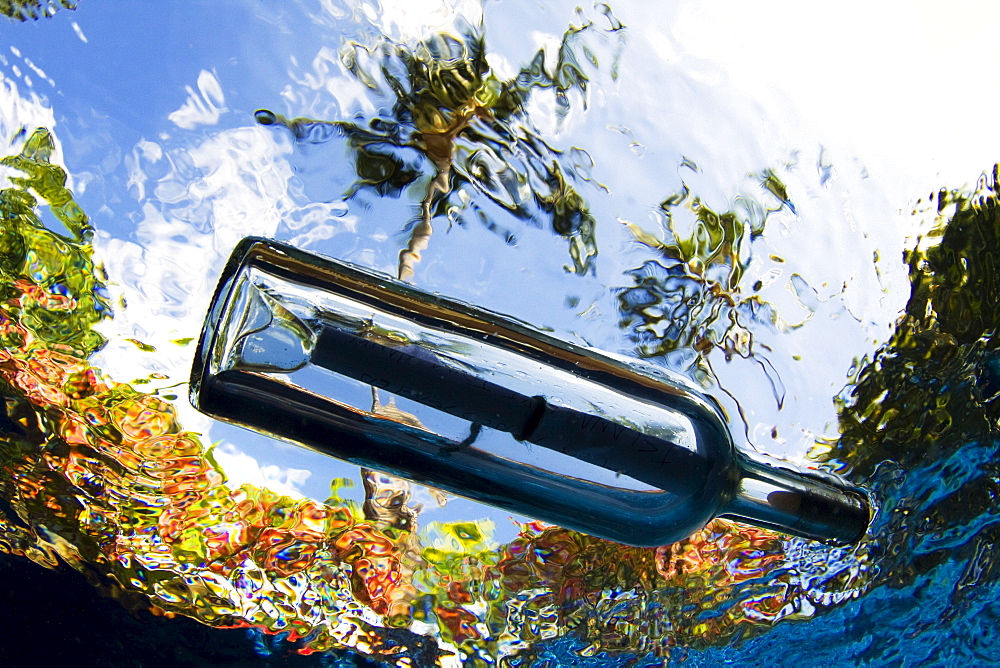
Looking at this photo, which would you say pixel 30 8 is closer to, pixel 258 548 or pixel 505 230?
pixel 505 230

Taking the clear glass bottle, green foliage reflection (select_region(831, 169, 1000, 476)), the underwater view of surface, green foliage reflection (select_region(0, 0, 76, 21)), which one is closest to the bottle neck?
the clear glass bottle

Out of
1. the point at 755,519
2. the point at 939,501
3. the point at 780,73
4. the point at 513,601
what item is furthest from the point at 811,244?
the point at 513,601

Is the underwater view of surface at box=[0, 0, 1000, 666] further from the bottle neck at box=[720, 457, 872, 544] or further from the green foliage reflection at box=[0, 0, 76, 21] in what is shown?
the bottle neck at box=[720, 457, 872, 544]

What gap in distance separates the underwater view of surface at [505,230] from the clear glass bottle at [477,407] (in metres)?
0.27

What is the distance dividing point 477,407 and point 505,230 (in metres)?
0.40

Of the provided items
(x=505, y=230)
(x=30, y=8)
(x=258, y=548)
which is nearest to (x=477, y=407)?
(x=505, y=230)

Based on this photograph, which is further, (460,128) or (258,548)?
(258,548)

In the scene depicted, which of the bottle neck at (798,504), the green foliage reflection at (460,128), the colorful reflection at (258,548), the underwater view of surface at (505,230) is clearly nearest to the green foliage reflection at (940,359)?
the underwater view of surface at (505,230)

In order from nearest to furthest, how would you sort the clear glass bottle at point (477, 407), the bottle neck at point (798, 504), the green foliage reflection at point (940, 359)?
the clear glass bottle at point (477, 407) → the bottle neck at point (798, 504) → the green foliage reflection at point (940, 359)

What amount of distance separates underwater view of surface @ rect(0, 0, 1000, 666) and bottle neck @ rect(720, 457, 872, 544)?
0.34 m

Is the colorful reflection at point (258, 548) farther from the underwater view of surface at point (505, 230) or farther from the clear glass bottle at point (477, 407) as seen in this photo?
the clear glass bottle at point (477, 407)

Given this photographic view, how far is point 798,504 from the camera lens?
0.72 metres

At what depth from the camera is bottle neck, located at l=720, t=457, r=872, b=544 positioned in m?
0.72

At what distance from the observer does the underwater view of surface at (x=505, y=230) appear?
0.85 metres
